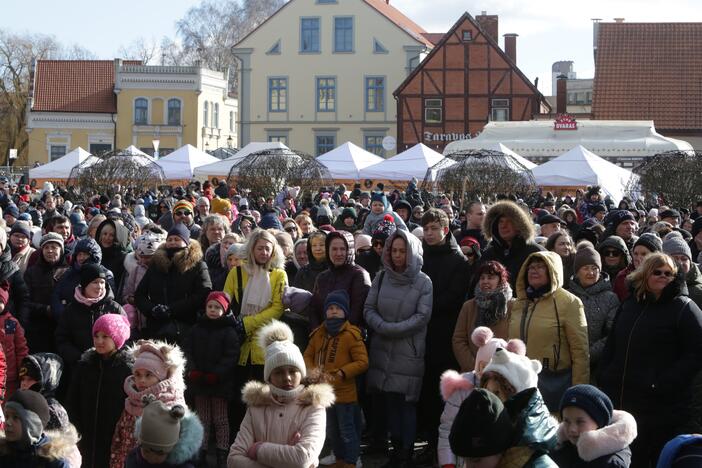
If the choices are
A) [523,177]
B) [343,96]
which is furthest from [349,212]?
[343,96]

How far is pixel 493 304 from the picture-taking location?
820 cm

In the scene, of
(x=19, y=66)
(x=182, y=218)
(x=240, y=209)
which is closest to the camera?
(x=182, y=218)

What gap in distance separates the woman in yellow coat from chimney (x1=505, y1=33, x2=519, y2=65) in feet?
176

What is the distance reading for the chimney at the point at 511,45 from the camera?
198ft

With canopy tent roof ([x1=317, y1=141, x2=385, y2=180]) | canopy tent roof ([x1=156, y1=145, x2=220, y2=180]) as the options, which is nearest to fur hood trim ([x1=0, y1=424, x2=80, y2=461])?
canopy tent roof ([x1=317, y1=141, x2=385, y2=180])

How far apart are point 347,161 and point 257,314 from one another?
23.9 m

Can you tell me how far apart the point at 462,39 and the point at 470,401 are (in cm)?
5235

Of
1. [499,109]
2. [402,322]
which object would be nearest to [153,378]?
[402,322]

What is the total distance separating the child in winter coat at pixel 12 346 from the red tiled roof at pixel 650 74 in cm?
4829

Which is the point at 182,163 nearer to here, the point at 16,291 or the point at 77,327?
the point at 16,291

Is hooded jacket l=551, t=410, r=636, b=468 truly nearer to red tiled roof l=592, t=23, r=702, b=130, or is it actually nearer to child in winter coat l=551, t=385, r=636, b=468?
child in winter coat l=551, t=385, r=636, b=468

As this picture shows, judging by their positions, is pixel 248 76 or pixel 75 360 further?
pixel 248 76

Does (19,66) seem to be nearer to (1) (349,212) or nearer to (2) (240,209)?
(2) (240,209)

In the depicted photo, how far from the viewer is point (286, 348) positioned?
6469mm
